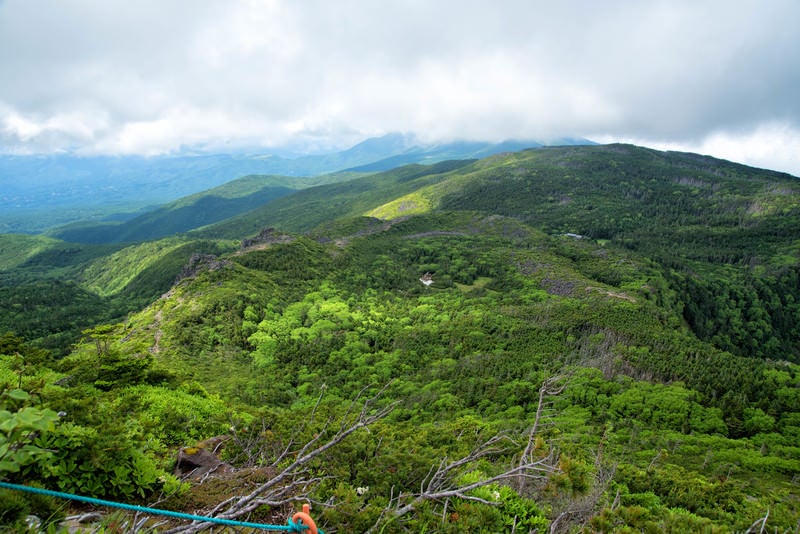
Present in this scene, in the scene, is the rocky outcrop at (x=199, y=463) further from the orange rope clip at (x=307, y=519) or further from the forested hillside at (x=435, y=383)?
the orange rope clip at (x=307, y=519)

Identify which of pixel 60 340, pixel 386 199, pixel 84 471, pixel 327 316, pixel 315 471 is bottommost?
pixel 60 340

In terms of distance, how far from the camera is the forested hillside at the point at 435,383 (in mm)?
5023

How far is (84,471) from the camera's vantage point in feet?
14.8

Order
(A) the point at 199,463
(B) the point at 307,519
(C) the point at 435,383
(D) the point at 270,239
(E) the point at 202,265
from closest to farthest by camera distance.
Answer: (B) the point at 307,519
(A) the point at 199,463
(C) the point at 435,383
(E) the point at 202,265
(D) the point at 270,239

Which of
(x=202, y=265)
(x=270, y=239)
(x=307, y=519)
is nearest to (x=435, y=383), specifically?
(x=307, y=519)

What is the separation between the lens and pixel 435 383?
97.6 ft

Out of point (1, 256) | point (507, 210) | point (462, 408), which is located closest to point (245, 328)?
point (462, 408)

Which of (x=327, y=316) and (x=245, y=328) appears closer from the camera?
(x=245, y=328)

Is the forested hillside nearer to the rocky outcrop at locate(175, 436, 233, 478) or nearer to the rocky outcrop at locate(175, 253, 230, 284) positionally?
the rocky outcrop at locate(175, 436, 233, 478)

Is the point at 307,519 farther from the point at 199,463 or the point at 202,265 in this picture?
the point at 202,265

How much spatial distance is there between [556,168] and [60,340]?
193m

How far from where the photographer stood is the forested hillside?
502cm

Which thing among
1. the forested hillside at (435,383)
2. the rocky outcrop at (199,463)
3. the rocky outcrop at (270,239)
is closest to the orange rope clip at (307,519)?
the forested hillside at (435,383)

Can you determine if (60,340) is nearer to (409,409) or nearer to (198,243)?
(409,409)
